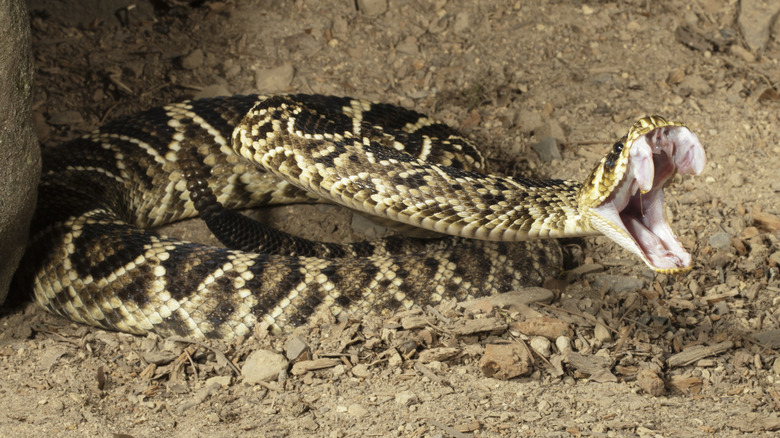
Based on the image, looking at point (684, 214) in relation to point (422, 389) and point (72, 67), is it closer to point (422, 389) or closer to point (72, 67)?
point (422, 389)

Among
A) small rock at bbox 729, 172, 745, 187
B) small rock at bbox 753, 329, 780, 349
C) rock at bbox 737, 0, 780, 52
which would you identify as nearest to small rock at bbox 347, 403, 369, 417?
small rock at bbox 753, 329, 780, 349

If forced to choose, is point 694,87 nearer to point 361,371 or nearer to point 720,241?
point 720,241

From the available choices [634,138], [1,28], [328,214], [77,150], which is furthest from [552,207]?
[77,150]

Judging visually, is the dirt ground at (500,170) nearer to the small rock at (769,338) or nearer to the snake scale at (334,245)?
the small rock at (769,338)

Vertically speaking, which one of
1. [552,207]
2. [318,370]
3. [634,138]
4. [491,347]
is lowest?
[318,370]

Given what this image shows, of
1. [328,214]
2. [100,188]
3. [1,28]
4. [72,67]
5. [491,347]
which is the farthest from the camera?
[72,67]

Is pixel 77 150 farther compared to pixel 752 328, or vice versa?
pixel 77 150
